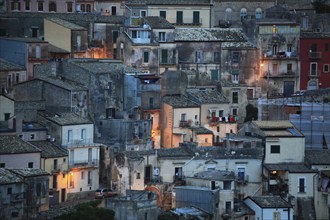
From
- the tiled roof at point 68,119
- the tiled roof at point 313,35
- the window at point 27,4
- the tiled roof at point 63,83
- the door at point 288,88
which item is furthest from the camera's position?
the window at point 27,4

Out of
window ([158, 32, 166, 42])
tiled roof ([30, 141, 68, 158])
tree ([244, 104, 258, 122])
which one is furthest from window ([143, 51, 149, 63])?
tiled roof ([30, 141, 68, 158])

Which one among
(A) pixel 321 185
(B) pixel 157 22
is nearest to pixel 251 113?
(B) pixel 157 22

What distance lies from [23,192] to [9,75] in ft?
42.5

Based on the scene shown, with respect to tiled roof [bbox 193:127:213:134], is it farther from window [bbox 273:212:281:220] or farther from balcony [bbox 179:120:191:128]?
window [bbox 273:212:281:220]

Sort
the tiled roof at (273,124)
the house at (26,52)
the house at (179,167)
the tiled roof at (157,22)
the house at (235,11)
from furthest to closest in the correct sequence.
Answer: the house at (235,11), the tiled roof at (157,22), the house at (26,52), the tiled roof at (273,124), the house at (179,167)

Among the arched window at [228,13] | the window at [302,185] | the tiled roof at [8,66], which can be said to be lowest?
the window at [302,185]

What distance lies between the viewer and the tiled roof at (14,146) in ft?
264

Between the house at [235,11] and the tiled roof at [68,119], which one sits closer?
the tiled roof at [68,119]

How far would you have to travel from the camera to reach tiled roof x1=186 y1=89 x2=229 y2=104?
91.2m

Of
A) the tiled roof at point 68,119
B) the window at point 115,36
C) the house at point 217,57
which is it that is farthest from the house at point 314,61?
the tiled roof at point 68,119

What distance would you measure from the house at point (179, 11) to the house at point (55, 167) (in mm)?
20850

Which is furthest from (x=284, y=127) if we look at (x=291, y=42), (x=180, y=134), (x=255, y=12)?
(x=255, y=12)

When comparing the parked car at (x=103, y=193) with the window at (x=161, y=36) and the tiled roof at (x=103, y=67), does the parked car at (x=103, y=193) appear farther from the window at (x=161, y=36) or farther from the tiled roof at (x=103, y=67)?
the window at (x=161, y=36)

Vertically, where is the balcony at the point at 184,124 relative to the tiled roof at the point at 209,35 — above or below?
below
